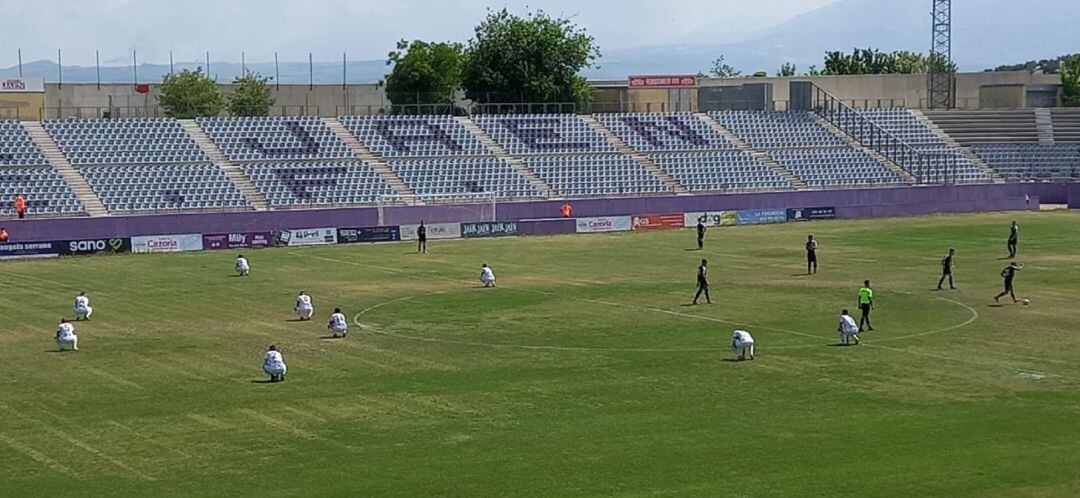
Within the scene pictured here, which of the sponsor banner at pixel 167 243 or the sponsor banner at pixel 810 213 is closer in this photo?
the sponsor banner at pixel 167 243

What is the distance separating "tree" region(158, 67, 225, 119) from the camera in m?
116

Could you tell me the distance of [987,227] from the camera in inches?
3216

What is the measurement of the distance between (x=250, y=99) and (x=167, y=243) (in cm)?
4857

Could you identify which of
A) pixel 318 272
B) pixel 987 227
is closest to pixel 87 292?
pixel 318 272

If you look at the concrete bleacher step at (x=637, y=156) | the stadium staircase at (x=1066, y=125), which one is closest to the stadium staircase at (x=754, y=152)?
the concrete bleacher step at (x=637, y=156)

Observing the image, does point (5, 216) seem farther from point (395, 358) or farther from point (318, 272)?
point (395, 358)

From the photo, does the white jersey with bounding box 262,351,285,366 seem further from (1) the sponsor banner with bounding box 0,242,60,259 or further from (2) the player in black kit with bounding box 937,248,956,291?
(1) the sponsor banner with bounding box 0,242,60,259

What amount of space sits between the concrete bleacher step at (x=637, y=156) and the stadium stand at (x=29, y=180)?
37099 millimetres

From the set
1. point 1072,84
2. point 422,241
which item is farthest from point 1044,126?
point 422,241

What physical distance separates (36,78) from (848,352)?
83.8m

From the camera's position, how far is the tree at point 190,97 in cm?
11625

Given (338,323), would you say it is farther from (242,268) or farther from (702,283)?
(242,268)

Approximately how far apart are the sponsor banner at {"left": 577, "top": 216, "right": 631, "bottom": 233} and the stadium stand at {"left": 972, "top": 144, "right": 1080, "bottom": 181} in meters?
33.0

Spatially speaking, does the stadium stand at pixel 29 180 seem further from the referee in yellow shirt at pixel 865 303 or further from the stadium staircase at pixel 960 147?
the stadium staircase at pixel 960 147
